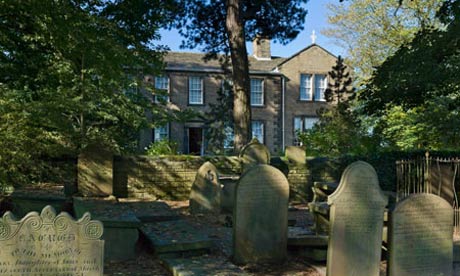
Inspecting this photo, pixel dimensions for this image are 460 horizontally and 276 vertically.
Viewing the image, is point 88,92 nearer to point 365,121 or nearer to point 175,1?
point 175,1

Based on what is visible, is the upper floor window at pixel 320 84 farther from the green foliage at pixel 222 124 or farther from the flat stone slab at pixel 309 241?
the flat stone slab at pixel 309 241

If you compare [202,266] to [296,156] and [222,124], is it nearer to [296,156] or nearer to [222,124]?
[296,156]

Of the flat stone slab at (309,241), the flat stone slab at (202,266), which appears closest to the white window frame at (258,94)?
the flat stone slab at (309,241)

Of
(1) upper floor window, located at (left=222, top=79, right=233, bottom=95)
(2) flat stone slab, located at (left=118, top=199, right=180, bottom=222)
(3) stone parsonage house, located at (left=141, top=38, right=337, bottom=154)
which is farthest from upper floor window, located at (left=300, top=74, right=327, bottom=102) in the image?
(2) flat stone slab, located at (left=118, top=199, right=180, bottom=222)

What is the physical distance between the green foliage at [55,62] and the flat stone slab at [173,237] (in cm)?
381

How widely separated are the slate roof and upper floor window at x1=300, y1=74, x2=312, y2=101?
199 centimetres

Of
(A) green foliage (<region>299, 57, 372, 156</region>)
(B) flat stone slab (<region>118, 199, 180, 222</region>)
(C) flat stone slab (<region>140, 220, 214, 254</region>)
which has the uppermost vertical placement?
(A) green foliage (<region>299, 57, 372, 156</region>)

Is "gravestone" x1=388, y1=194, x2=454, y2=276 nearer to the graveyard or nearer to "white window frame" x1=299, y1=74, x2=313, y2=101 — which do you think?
the graveyard

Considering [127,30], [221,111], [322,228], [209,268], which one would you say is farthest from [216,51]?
[209,268]

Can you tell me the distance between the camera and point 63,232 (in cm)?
438

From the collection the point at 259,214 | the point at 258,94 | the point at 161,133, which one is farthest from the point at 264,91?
the point at 259,214

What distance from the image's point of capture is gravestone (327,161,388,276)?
5.87 metres

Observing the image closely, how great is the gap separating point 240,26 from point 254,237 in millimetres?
10192

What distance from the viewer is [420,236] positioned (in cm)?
572
